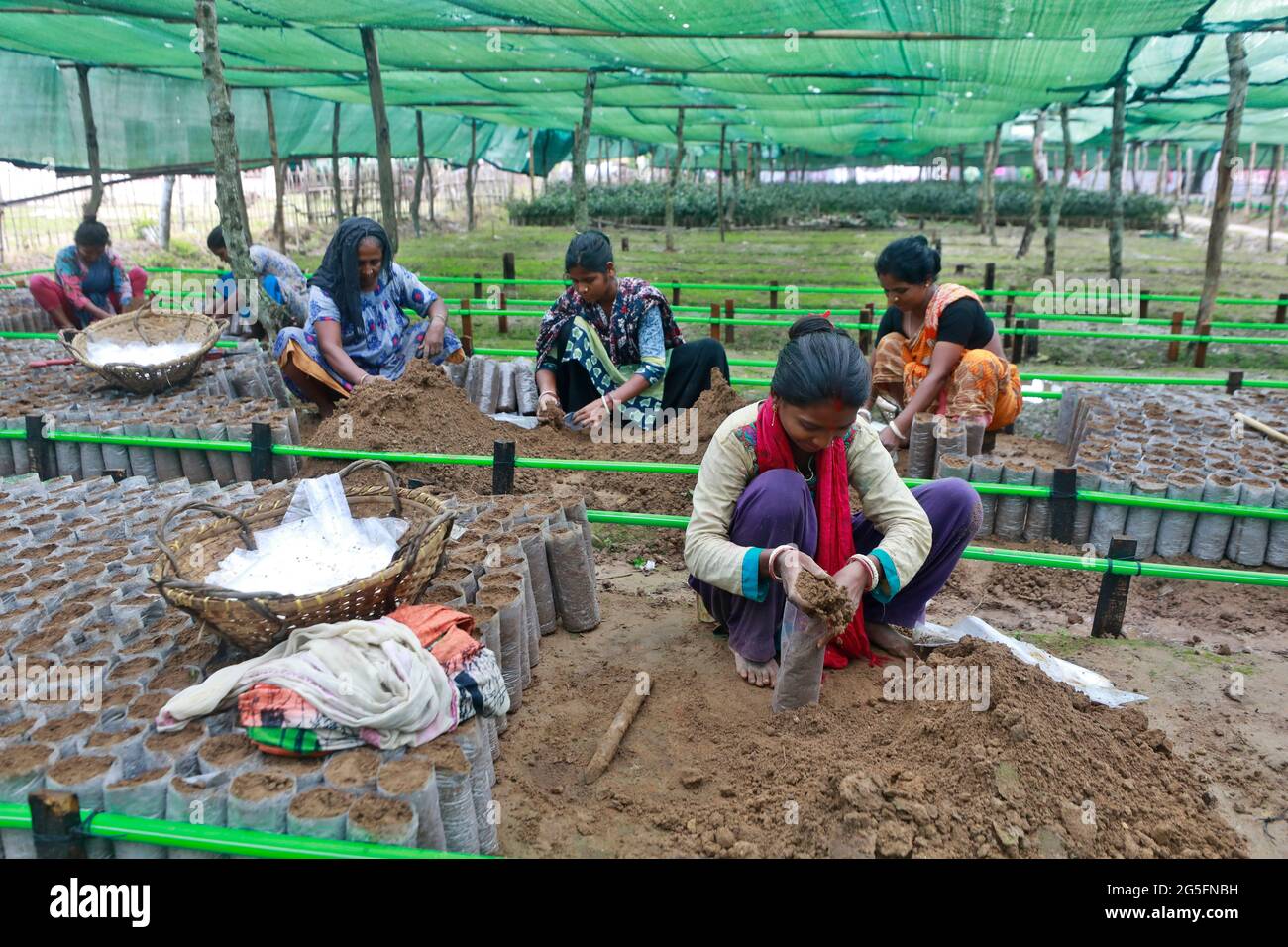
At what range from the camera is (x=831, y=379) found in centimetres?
233

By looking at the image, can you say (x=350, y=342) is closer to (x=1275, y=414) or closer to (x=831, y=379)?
(x=831, y=379)

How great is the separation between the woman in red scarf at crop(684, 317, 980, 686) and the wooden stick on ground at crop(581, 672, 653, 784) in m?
0.30

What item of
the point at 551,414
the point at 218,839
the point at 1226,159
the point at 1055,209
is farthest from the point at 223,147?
the point at 1055,209

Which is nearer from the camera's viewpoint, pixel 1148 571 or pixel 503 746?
pixel 503 746

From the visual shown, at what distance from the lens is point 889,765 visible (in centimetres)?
224

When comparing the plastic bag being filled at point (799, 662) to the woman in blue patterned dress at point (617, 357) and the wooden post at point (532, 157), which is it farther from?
the wooden post at point (532, 157)

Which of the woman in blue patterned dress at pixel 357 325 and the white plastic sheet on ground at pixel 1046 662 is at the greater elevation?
the woman in blue patterned dress at pixel 357 325

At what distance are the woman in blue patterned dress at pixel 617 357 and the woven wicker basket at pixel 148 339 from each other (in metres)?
2.28

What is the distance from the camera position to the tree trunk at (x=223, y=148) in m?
5.42

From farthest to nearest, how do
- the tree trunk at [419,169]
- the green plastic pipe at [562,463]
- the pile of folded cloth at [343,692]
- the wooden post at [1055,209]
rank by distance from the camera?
the tree trunk at [419,169], the wooden post at [1055,209], the green plastic pipe at [562,463], the pile of folded cloth at [343,692]

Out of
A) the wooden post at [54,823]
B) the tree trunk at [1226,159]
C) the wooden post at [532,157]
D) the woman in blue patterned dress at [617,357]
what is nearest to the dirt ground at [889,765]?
the wooden post at [54,823]

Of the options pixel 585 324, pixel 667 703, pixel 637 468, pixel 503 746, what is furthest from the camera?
pixel 585 324
